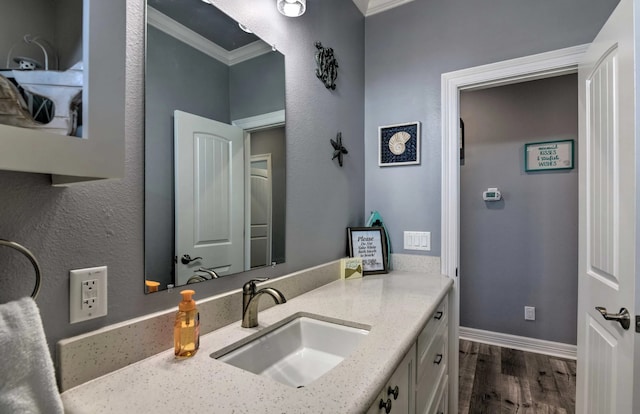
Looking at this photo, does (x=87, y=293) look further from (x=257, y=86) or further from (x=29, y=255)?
(x=257, y=86)

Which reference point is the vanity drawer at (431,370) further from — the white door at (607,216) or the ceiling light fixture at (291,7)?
the ceiling light fixture at (291,7)

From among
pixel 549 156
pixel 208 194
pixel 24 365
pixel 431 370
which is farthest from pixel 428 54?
pixel 24 365

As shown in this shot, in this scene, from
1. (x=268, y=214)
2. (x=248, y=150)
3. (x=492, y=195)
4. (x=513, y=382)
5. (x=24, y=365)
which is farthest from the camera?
(x=492, y=195)

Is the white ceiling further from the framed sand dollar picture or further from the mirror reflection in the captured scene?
the mirror reflection

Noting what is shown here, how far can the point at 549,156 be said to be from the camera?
106 inches

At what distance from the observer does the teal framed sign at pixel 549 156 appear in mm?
2635

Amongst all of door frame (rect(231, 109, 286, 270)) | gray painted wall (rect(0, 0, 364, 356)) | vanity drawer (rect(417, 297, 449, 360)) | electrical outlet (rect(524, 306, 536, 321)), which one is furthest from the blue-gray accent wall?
electrical outlet (rect(524, 306, 536, 321))

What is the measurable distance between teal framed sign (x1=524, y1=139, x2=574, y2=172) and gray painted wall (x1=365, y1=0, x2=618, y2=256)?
1.30m

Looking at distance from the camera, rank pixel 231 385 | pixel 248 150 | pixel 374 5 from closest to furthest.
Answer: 1. pixel 231 385
2. pixel 248 150
3. pixel 374 5

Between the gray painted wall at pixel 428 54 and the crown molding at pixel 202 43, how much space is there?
105cm

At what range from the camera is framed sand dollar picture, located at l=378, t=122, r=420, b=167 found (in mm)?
1987

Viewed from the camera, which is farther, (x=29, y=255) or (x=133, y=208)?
(x=133, y=208)

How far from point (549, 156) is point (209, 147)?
2.88 metres

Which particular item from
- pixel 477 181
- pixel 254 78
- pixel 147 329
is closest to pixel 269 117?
pixel 254 78
